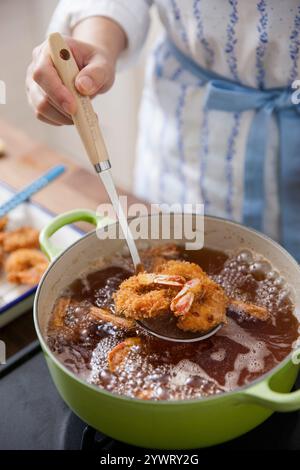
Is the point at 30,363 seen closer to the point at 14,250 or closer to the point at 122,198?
the point at 14,250

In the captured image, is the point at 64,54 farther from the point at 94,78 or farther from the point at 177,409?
the point at 177,409

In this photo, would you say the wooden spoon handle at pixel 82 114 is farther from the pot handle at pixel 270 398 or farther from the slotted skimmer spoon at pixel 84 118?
the pot handle at pixel 270 398

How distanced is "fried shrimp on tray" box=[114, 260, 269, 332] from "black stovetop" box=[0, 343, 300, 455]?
0.13 metres

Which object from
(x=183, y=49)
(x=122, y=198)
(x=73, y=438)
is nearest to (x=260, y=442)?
(x=73, y=438)

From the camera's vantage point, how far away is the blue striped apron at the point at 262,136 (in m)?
0.93

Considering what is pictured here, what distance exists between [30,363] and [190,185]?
551 mm

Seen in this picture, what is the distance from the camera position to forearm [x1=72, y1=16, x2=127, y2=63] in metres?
0.87

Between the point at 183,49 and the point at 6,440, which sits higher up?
the point at 183,49

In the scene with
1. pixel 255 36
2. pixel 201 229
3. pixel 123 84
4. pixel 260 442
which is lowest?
pixel 123 84

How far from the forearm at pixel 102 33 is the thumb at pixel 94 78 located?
10 cm

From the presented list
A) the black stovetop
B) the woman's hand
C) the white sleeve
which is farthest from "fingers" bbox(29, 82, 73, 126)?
the black stovetop

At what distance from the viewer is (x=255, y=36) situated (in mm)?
839

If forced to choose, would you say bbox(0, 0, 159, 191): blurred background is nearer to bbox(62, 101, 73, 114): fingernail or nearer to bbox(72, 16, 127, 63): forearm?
bbox(72, 16, 127, 63): forearm

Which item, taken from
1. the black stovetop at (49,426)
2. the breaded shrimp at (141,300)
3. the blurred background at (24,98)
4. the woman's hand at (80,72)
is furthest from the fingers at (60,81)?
the blurred background at (24,98)
